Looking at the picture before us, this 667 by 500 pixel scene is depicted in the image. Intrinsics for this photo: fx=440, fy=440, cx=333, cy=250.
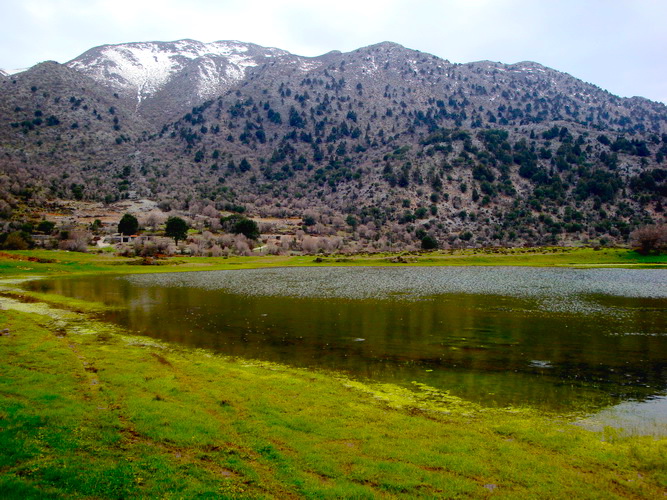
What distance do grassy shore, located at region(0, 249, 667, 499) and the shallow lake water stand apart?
2.94 metres

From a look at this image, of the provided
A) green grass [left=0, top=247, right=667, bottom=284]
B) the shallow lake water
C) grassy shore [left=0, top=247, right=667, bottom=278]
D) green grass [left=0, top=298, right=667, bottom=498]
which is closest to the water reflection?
the shallow lake water

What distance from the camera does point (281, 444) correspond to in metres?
11.4

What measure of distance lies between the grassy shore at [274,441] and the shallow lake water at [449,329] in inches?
116

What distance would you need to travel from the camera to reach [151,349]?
23016mm

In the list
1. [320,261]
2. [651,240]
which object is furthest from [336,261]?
[651,240]

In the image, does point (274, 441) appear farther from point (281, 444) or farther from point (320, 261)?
point (320, 261)

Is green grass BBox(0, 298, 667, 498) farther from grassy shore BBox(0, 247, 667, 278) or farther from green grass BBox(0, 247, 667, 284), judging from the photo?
grassy shore BBox(0, 247, 667, 278)

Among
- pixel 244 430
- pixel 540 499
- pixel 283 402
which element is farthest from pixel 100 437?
pixel 540 499

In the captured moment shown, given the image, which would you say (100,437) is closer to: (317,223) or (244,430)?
(244,430)

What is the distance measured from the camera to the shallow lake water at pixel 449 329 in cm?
1777

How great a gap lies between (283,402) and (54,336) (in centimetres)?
1683

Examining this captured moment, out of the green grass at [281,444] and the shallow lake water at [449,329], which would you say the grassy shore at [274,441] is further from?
the shallow lake water at [449,329]

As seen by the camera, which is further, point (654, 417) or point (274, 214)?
point (274, 214)

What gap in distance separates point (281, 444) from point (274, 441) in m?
0.28
